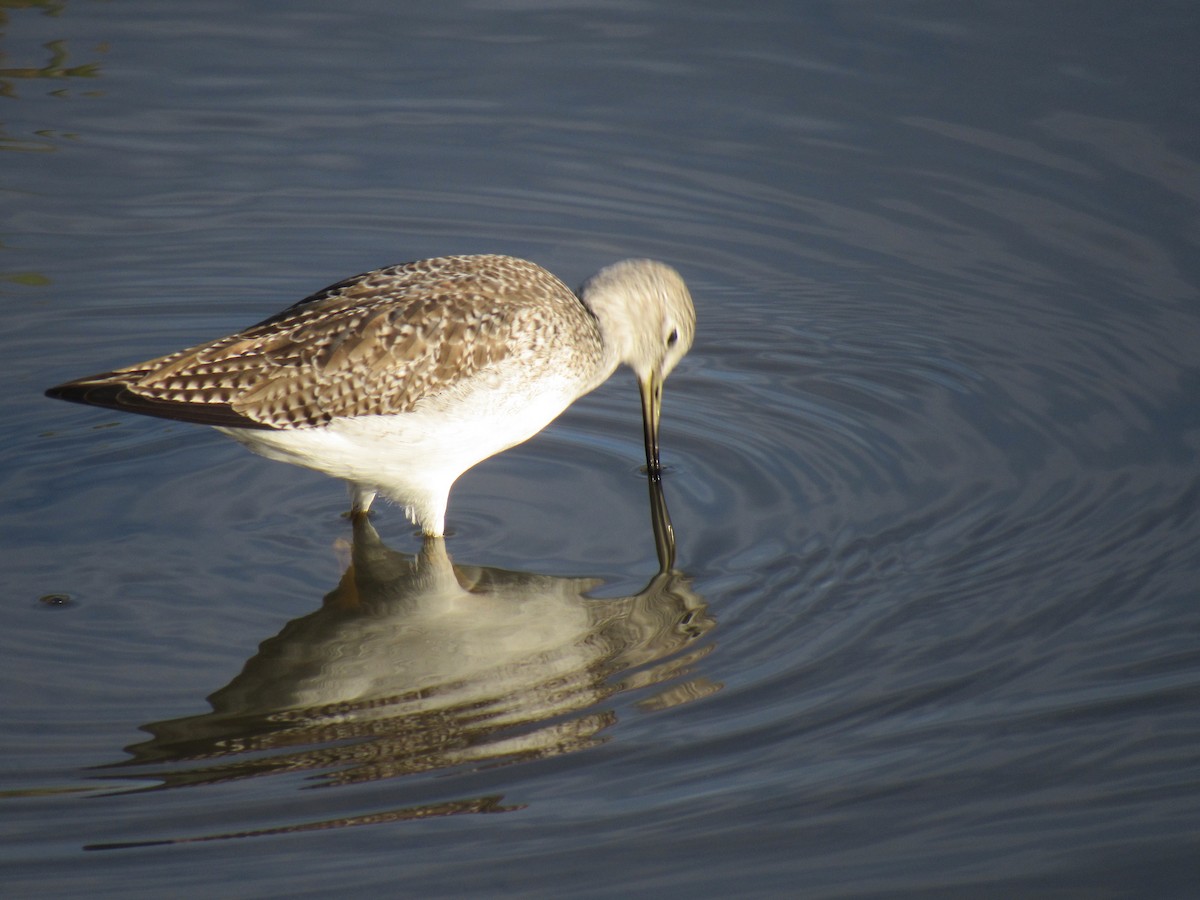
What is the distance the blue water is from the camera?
555 centimetres

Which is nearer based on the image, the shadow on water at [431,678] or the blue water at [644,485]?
the blue water at [644,485]

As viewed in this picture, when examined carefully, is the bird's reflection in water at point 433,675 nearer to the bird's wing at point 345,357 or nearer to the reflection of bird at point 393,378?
the reflection of bird at point 393,378

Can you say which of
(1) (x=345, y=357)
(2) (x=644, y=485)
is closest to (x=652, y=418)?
(2) (x=644, y=485)

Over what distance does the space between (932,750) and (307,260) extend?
5915mm

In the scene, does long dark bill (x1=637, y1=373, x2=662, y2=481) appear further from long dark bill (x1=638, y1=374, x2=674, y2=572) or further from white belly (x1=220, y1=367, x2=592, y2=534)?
white belly (x1=220, y1=367, x2=592, y2=534)

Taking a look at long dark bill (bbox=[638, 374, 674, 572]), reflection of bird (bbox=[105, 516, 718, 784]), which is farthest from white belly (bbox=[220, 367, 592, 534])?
long dark bill (bbox=[638, 374, 674, 572])

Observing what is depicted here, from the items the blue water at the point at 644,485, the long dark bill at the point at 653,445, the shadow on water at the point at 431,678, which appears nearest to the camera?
the blue water at the point at 644,485

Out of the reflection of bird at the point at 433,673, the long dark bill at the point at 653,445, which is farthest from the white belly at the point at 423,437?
the long dark bill at the point at 653,445

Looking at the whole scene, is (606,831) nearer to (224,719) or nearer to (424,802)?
(424,802)

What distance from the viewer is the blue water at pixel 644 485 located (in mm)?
5547

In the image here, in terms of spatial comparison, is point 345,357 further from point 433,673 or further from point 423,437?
point 433,673

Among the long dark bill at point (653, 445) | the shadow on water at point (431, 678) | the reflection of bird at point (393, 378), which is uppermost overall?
the reflection of bird at point (393, 378)

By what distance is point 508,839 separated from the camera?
5395 millimetres

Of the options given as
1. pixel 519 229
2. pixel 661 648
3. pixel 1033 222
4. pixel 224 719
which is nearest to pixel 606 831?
pixel 661 648
